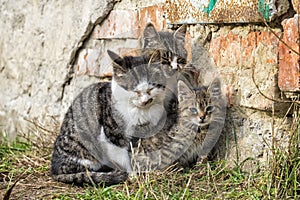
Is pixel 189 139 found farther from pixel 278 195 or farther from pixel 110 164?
pixel 278 195

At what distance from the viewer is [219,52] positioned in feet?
9.75

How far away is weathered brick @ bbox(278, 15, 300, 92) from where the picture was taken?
244 centimetres

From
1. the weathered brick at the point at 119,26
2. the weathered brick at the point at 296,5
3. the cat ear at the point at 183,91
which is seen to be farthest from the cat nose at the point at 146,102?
the weathered brick at the point at 296,5

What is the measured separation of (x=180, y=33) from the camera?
314 cm

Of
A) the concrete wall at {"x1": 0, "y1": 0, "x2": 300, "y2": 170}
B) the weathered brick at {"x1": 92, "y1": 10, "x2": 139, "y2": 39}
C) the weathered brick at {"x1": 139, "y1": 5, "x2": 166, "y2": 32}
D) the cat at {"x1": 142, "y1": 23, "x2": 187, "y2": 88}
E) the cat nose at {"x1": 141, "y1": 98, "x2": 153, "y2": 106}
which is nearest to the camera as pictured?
the concrete wall at {"x1": 0, "y1": 0, "x2": 300, "y2": 170}

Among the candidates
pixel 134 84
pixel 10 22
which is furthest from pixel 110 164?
pixel 10 22

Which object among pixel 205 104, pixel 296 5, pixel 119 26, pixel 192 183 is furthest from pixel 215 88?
pixel 119 26

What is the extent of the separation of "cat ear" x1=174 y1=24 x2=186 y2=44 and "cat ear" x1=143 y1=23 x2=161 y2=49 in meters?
0.10

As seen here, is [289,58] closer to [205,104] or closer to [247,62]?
[247,62]

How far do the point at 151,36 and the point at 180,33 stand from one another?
6.5 inches

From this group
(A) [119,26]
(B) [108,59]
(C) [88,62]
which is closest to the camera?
(A) [119,26]

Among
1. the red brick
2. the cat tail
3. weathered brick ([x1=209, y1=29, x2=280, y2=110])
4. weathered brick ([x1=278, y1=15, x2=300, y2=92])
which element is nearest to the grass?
the cat tail

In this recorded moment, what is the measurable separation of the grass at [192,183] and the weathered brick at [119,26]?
94cm

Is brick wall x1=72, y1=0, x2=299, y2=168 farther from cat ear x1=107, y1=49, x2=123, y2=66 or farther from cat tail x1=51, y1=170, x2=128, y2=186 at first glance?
cat tail x1=51, y1=170, x2=128, y2=186
